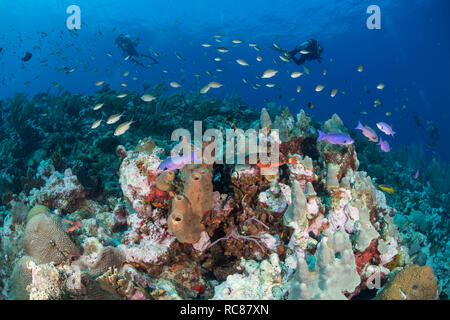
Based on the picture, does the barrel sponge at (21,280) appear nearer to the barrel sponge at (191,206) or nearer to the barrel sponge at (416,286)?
the barrel sponge at (191,206)

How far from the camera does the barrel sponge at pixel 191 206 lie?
112 inches

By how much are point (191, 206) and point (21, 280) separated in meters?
2.07

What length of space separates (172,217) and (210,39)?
57.0 metres

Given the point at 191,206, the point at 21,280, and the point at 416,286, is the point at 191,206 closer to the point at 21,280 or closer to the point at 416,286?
the point at 21,280

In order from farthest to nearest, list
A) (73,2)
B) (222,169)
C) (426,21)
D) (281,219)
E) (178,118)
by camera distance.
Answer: (73,2) < (426,21) < (178,118) < (222,169) < (281,219)

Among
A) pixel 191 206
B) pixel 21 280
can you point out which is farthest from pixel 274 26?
pixel 21 280

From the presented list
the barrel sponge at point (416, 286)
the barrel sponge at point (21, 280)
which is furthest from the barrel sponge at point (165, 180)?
the barrel sponge at point (416, 286)

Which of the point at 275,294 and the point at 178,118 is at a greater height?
the point at 178,118

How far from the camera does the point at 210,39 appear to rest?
174 feet

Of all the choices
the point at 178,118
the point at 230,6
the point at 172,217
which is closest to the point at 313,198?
the point at 172,217

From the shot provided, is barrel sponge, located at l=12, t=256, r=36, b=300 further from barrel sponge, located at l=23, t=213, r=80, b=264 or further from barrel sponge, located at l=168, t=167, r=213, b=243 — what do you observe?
barrel sponge, located at l=168, t=167, r=213, b=243

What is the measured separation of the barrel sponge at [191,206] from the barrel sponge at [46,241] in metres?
1.54

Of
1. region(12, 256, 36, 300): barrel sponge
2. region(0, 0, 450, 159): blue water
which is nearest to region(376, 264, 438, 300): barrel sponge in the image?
region(12, 256, 36, 300): barrel sponge
